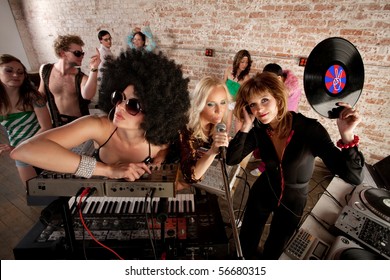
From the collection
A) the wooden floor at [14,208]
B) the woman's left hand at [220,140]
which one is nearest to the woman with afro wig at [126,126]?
the woman's left hand at [220,140]

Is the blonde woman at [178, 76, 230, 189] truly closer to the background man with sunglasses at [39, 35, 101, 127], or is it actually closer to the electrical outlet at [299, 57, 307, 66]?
the background man with sunglasses at [39, 35, 101, 127]

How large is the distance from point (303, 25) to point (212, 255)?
10.9 feet

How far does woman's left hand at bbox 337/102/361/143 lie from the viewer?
114 centimetres

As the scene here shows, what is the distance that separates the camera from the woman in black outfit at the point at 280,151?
4.37 feet

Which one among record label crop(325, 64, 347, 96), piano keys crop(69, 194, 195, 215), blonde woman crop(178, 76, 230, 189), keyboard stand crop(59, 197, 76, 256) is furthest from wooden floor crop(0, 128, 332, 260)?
record label crop(325, 64, 347, 96)

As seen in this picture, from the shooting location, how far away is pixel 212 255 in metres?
1.20

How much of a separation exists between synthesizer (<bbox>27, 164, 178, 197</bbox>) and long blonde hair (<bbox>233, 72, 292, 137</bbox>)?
81 centimetres

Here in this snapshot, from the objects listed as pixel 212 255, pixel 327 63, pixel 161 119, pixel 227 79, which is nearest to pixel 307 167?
pixel 327 63

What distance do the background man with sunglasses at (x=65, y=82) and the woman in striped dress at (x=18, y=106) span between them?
17.3 inches

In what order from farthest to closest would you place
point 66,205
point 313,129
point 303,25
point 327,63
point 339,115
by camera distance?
1. point 303,25
2. point 313,129
3. point 327,63
4. point 339,115
5. point 66,205

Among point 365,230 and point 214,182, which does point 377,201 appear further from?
point 214,182

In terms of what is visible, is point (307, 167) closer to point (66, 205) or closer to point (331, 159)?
point (331, 159)

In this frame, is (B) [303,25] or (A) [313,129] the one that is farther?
(B) [303,25]

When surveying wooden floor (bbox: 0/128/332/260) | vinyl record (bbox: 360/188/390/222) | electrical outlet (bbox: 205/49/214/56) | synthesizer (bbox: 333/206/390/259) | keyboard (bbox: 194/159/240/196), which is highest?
electrical outlet (bbox: 205/49/214/56)
